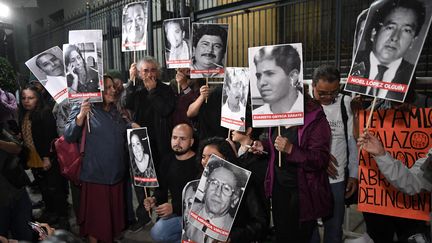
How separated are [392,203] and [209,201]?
1273mm

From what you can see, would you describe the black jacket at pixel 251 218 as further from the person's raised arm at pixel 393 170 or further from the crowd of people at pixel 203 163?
the person's raised arm at pixel 393 170

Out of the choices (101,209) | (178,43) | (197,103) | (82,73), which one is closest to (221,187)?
(197,103)

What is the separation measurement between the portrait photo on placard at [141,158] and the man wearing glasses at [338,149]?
141 cm

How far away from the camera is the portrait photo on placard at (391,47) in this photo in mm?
2010

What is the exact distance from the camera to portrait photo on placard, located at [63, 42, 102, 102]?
10.7 feet

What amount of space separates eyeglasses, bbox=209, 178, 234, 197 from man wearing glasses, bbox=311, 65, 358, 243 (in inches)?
41.5

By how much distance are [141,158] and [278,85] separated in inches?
51.8

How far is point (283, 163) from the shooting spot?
2.68m

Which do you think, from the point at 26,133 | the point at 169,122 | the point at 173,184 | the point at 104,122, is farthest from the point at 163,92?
the point at 26,133

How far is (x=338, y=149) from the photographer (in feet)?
10.0

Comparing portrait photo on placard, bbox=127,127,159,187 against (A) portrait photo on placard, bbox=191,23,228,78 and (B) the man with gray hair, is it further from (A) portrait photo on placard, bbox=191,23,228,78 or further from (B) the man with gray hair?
(A) portrait photo on placard, bbox=191,23,228,78

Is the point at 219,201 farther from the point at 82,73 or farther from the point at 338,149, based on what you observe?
the point at 82,73

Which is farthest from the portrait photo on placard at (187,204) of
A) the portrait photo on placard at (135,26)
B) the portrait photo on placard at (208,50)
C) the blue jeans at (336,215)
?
the portrait photo on placard at (135,26)

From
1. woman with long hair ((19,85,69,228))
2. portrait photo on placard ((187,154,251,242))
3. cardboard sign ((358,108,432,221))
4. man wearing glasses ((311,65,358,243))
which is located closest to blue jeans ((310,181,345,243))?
man wearing glasses ((311,65,358,243))
